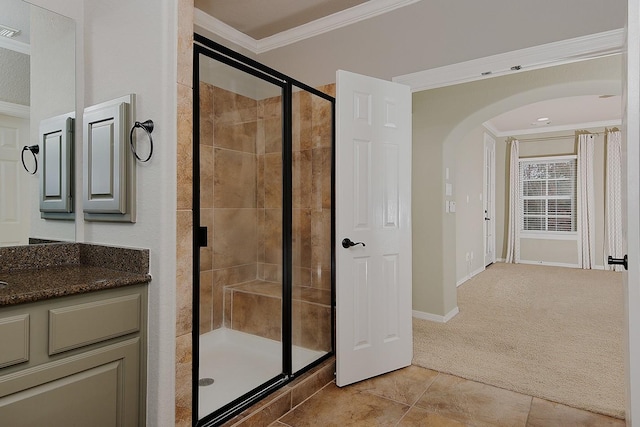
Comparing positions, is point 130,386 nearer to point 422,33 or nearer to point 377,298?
point 377,298

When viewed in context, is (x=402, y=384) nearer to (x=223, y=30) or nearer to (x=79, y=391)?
(x=79, y=391)

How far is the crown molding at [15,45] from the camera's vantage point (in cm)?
169

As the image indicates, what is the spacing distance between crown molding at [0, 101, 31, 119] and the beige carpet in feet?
9.35

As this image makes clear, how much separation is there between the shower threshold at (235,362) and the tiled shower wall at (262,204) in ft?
0.30

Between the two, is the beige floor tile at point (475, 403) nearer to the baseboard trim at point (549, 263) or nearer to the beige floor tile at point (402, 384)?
the beige floor tile at point (402, 384)

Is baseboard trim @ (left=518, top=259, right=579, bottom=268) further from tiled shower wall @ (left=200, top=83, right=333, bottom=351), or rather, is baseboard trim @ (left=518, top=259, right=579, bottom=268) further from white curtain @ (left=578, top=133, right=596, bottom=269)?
tiled shower wall @ (left=200, top=83, right=333, bottom=351)

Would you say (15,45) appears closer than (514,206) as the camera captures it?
Yes

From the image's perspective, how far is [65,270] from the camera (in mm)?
1765

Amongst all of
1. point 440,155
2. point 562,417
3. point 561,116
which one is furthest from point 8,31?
point 561,116

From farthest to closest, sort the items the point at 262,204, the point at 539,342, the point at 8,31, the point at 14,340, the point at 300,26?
the point at 539,342 → the point at 300,26 → the point at 262,204 → the point at 8,31 → the point at 14,340

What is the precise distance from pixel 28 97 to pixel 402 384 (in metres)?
2.64

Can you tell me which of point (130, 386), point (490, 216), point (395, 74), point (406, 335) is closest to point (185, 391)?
point (130, 386)

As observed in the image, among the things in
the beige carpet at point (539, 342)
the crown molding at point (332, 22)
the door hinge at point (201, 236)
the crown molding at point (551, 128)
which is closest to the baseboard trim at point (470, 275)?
the beige carpet at point (539, 342)

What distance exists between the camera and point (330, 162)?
277 centimetres
